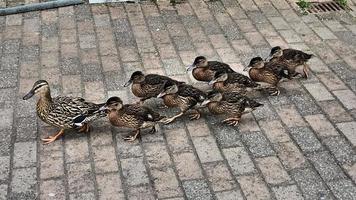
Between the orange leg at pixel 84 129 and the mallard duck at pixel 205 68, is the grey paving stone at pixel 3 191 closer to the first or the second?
the orange leg at pixel 84 129

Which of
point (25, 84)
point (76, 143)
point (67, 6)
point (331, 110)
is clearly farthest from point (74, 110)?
point (67, 6)

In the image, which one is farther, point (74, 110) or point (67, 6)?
point (67, 6)

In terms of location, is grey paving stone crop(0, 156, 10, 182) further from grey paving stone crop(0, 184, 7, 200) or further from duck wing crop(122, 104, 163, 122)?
duck wing crop(122, 104, 163, 122)

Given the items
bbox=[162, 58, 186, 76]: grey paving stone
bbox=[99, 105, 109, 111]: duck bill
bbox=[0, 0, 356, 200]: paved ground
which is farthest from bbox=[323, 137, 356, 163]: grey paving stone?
bbox=[99, 105, 109, 111]: duck bill

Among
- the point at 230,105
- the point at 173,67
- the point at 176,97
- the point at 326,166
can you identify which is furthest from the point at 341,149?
the point at 173,67

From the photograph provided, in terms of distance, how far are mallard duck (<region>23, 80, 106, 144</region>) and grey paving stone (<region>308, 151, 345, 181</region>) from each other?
84.1 inches

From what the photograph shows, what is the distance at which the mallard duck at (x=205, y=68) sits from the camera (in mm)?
6262

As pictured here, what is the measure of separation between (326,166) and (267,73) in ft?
4.86

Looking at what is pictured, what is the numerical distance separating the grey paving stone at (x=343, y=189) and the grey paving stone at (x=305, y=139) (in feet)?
1.71

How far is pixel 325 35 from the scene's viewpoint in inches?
306

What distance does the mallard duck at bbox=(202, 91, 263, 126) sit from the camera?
577cm

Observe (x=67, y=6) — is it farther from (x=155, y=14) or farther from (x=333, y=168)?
(x=333, y=168)

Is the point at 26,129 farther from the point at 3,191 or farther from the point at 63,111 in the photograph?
the point at 3,191

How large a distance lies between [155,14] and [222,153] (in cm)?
338
